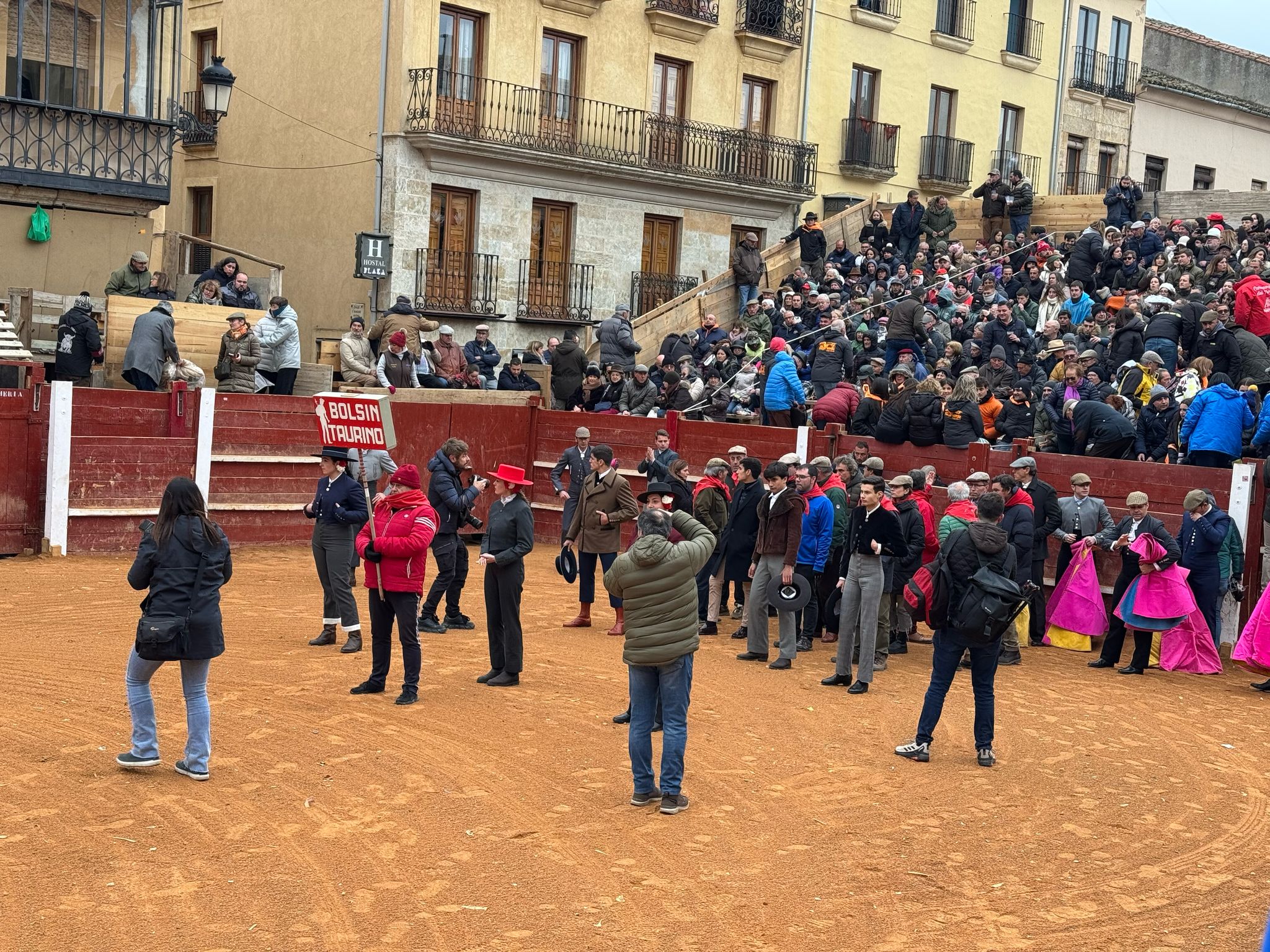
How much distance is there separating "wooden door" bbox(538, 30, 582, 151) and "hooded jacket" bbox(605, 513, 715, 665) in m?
20.5

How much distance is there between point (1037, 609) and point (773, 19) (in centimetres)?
1978

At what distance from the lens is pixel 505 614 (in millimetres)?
11891

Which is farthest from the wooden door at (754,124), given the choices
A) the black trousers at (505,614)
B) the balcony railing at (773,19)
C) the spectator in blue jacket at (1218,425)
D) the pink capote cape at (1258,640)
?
the black trousers at (505,614)

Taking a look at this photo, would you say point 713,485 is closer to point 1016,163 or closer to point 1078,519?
point 1078,519

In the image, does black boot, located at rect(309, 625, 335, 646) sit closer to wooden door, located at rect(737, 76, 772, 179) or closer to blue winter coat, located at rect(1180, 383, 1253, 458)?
blue winter coat, located at rect(1180, 383, 1253, 458)

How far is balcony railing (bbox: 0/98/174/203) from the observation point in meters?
21.6

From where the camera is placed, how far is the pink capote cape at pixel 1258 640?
13.4 m

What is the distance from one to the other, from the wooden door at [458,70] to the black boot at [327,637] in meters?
15.5

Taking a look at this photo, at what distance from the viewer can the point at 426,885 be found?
7434 mm

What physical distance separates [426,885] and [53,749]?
3.25 metres

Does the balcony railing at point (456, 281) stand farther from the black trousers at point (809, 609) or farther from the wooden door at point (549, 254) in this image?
the black trousers at point (809, 609)

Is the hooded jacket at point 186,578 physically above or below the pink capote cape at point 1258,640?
above

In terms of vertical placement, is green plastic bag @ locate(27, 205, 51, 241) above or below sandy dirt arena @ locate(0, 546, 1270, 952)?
above

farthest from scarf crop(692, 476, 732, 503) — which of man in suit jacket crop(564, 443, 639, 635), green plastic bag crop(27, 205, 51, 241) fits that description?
green plastic bag crop(27, 205, 51, 241)
